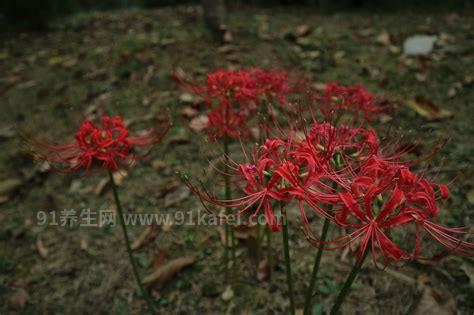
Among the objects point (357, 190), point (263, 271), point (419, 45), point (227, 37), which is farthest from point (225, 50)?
point (357, 190)

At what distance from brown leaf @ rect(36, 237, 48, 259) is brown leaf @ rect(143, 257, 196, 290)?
2.75 feet

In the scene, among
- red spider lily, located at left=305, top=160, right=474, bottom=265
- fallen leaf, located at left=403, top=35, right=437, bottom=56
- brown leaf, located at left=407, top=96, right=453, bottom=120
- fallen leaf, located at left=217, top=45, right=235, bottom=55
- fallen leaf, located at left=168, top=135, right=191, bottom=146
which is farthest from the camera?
fallen leaf, located at left=217, top=45, right=235, bottom=55

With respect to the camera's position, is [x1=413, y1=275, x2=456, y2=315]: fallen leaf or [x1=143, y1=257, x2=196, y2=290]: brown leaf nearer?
[x1=413, y1=275, x2=456, y2=315]: fallen leaf

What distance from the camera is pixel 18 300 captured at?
7.13ft

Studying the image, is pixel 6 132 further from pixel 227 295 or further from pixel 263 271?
pixel 263 271

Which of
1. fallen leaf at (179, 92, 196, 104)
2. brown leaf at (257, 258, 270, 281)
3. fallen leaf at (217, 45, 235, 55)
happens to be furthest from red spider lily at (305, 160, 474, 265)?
fallen leaf at (217, 45, 235, 55)

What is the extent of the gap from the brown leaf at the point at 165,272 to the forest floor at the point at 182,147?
43 mm

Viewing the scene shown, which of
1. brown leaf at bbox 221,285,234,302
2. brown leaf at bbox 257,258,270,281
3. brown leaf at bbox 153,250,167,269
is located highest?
brown leaf at bbox 257,258,270,281

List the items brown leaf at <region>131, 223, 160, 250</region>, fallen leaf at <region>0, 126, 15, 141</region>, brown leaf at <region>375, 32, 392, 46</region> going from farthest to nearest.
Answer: brown leaf at <region>375, 32, 392, 46</region> < fallen leaf at <region>0, 126, 15, 141</region> < brown leaf at <region>131, 223, 160, 250</region>

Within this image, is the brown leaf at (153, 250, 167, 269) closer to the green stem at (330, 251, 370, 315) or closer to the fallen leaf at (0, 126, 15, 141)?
the green stem at (330, 251, 370, 315)

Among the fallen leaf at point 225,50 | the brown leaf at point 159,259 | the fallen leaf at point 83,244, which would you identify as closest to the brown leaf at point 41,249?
the fallen leaf at point 83,244

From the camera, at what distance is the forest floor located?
6.83ft

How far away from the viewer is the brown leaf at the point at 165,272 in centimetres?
214

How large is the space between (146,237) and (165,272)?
0.38 meters
